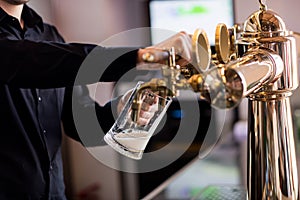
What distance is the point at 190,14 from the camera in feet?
11.0

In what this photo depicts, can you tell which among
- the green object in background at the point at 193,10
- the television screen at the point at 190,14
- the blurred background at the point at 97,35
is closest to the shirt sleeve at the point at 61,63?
the blurred background at the point at 97,35

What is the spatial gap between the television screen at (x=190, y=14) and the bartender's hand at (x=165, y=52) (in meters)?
2.70

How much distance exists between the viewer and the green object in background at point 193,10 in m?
3.31

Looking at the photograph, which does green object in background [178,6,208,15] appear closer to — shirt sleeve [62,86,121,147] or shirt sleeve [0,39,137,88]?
shirt sleeve [62,86,121,147]

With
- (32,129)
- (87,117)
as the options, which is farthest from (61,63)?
(32,129)

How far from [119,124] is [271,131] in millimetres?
196

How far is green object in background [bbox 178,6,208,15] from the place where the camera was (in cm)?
331

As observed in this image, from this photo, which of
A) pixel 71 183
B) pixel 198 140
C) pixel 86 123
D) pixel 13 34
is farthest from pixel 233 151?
pixel 86 123

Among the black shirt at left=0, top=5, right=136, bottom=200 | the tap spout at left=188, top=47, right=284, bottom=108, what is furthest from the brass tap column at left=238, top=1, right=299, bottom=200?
the black shirt at left=0, top=5, right=136, bottom=200

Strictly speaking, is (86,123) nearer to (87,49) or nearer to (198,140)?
(87,49)

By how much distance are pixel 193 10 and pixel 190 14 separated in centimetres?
3

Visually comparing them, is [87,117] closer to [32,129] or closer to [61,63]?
[32,129]

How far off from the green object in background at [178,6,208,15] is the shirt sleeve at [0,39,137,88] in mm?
2743

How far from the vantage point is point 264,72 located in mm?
583
